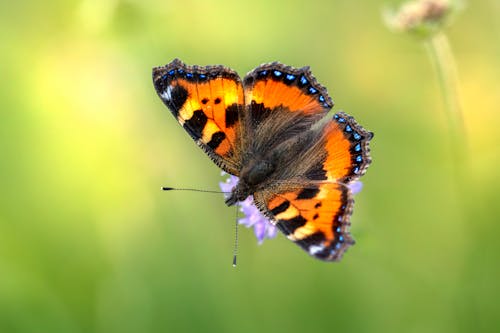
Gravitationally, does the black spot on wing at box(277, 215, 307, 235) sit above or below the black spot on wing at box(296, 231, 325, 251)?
above

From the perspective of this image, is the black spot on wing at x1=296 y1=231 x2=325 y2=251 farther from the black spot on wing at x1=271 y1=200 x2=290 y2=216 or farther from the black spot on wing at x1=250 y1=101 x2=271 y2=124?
the black spot on wing at x1=250 y1=101 x2=271 y2=124

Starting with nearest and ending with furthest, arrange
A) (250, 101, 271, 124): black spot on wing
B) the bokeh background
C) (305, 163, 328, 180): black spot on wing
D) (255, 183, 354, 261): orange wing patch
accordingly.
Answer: (255, 183, 354, 261): orange wing patch → (305, 163, 328, 180): black spot on wing → (250, 101, 271, 124): black spot on wing → the bokeh background

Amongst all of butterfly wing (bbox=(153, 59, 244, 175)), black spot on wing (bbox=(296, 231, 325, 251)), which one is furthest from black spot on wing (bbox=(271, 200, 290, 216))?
butterfly wing (bbox=(153, 59, 244, 175))
